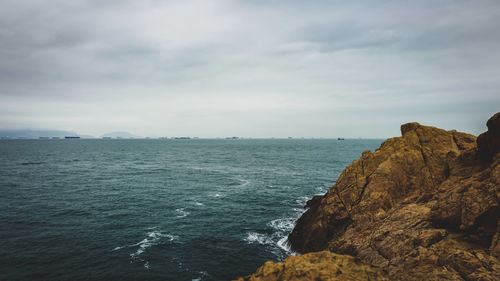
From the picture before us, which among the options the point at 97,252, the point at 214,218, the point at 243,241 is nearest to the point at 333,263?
the point at 243,241

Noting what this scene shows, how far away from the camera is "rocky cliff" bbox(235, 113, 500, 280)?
14852mm

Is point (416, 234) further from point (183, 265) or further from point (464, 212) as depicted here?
point (183, 265)

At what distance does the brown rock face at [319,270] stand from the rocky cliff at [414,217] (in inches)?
2.0

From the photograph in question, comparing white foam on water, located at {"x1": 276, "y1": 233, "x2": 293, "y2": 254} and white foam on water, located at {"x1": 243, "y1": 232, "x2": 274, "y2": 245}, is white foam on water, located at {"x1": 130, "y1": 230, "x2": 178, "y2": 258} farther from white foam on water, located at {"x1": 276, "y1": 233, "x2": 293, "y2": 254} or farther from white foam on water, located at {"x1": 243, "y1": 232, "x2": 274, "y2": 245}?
white foam on water, located at {"x1": 276, "y1": 233, "x2": 293, "y2": 254}

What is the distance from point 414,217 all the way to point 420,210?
3.94 feet

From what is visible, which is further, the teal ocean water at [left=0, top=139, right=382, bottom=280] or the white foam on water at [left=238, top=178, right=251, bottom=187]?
the white foam on water at [left=238, top=178, right=251, bottom=187]

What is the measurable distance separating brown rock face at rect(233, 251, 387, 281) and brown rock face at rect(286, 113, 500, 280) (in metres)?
2.54

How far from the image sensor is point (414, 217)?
21.7 m

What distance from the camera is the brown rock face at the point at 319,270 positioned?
14231mm

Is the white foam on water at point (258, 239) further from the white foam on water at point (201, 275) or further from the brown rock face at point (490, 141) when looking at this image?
the brown rock face at point (490, 141)

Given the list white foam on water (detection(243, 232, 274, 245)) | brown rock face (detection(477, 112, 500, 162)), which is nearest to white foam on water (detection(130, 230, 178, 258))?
white foam on water (detection(243, 232, 274, 245))

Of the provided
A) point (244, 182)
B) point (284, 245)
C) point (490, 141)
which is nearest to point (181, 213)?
point (284, 245)

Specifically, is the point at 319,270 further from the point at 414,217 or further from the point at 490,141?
the point at 490,141

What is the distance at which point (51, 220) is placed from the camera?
164ft
